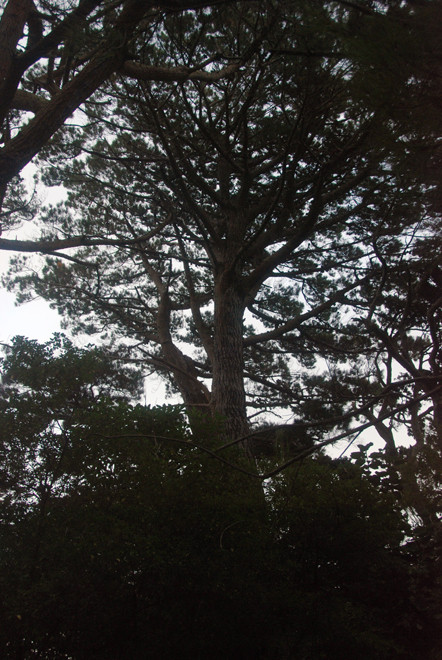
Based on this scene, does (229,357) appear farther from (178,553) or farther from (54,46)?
(54,46)

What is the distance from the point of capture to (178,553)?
117 inches

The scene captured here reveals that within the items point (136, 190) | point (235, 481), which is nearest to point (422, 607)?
point (235, 481)

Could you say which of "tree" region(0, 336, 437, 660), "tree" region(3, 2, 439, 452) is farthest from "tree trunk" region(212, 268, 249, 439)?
"tree" region(0, 336, 437, 660)

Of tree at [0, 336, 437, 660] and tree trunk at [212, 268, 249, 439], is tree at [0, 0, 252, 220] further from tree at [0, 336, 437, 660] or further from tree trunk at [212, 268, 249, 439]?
tree trunk at [212, 268, 249, 439]

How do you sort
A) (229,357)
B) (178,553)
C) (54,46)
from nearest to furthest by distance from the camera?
(178,553), (54,46), (229,357)

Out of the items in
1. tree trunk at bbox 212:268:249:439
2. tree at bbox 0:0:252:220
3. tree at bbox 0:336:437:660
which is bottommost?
tree at bbox 0:336:437:660

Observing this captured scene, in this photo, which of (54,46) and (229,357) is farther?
(229,357)

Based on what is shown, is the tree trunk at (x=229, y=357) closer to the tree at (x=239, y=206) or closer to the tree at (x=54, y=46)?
the tree at (x=239, y=206)

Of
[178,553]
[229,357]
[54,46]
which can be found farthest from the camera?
[229,357]

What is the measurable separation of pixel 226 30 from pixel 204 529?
15.2 ft

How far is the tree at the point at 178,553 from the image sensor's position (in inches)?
117

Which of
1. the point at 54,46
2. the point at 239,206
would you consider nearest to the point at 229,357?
the point at 239,206

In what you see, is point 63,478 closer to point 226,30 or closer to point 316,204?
point 316,204

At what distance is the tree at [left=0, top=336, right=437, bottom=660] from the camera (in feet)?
9.72
